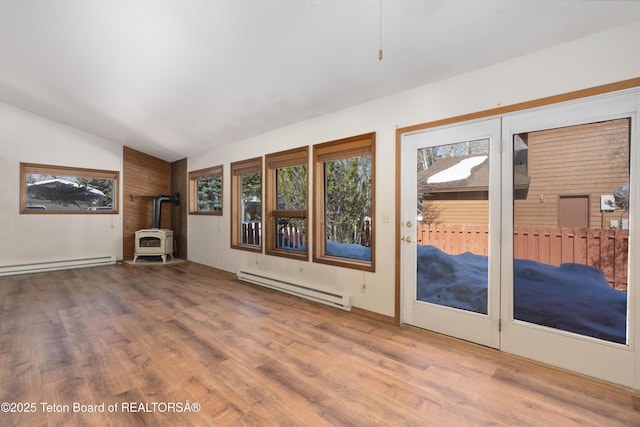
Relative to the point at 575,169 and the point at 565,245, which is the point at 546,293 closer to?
the point at 565,245

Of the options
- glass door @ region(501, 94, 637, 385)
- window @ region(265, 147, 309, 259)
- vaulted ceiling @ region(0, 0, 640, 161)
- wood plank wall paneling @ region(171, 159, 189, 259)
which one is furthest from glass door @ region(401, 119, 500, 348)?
wood plank wall paneling @ region(171, 159, 189, 259)

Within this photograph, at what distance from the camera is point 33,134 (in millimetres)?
5504

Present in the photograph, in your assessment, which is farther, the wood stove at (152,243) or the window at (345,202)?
the wood stove at (152,243)

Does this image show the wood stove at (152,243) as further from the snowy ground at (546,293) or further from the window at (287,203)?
the snowy ground at (546,293)

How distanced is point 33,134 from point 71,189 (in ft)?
3.78

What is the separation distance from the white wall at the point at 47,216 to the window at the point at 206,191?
167cm

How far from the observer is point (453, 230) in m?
2.75

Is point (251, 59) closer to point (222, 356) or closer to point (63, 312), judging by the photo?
point (222, 356)

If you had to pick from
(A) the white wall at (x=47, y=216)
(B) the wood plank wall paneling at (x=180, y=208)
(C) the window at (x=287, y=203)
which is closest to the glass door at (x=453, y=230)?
(C) the window at (x=287, y=203)

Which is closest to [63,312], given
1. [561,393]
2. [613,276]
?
[561,393]

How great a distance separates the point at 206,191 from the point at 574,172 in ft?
19.8

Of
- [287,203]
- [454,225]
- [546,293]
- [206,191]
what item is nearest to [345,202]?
[287,203]

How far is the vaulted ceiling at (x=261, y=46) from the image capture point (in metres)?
1.96

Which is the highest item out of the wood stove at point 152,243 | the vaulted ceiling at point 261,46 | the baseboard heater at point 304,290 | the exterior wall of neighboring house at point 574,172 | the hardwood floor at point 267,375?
the vaulted ceiling at point 261,46
